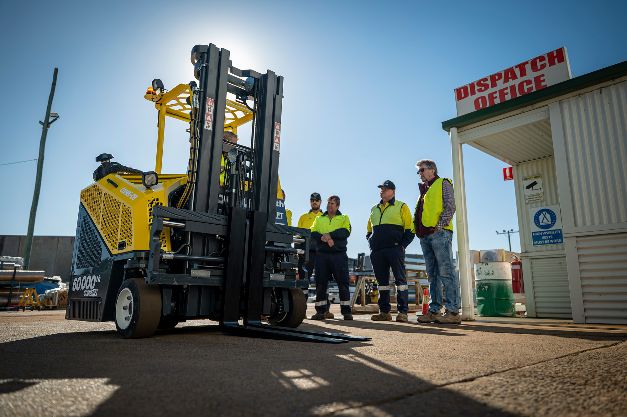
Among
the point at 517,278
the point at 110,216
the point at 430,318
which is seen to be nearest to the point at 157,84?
the point at 110,216

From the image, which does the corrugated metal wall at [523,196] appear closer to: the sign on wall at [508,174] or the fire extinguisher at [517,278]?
the sign on wall at [508,174]

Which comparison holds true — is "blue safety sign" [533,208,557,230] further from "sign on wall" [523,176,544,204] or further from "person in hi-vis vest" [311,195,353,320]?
"person in hi-vis vest" [311,195,353,320]

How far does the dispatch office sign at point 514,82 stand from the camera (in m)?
6.48

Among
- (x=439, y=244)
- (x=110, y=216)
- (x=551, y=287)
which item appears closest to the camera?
(x=110, y=216)

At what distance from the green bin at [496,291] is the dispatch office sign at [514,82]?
9.42 ft

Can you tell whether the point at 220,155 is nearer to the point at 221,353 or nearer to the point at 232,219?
the point at 232,219

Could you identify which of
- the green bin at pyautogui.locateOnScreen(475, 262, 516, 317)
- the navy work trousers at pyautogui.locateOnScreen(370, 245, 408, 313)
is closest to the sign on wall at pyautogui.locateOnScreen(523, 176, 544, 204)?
the green bin at pyautogui.locateOnScreen(475, 262, 516, 317)

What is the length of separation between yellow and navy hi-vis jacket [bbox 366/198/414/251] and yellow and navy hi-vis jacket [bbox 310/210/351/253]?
674 millimetres

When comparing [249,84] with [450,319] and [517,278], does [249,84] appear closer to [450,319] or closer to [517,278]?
[450,319]

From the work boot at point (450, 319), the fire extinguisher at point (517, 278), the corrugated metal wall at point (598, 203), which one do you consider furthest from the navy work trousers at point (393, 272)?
the fire extinguisher at point (517, 278)

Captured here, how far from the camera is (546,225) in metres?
7.83

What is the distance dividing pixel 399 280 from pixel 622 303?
287cm

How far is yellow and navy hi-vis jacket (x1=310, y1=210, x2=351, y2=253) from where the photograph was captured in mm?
7277

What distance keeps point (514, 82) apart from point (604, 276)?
326cm
